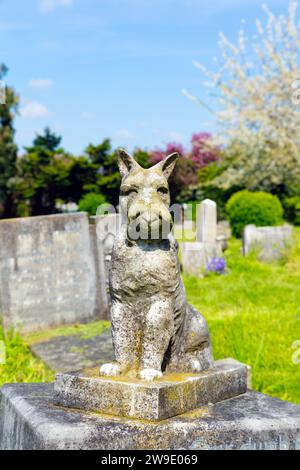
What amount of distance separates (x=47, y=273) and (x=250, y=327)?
102 inches

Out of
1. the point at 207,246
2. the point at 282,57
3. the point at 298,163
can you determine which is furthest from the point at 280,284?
the point at 282,57

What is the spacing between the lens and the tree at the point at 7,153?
2791cm

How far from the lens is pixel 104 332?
7.48 meters

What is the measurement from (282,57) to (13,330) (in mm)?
19072

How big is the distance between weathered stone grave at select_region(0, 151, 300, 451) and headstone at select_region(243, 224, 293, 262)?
9.81 meters

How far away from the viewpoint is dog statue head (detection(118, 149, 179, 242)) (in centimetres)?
297

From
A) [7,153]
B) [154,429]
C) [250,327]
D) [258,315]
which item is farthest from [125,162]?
[7,153]

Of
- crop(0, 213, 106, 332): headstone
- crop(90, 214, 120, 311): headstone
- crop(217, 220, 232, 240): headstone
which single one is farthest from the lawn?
crop(217, 220, 232, 240): headstone

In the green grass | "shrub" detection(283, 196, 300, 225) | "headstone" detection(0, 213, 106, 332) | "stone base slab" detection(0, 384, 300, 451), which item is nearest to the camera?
"stone base slab" detection(0, 384, 300, 451)

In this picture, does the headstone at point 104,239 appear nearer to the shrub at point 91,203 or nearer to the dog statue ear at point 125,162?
the dog statue ear at point 125,162

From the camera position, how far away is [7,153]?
92.2 feet

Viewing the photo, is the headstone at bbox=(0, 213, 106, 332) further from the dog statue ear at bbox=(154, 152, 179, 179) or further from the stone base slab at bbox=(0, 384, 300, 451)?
the dog statue ear at bbox=(154, 152, 179, 179)

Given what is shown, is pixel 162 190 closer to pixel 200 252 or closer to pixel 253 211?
pixel 200 252

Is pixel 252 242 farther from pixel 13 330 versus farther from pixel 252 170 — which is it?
pixel 252 170
